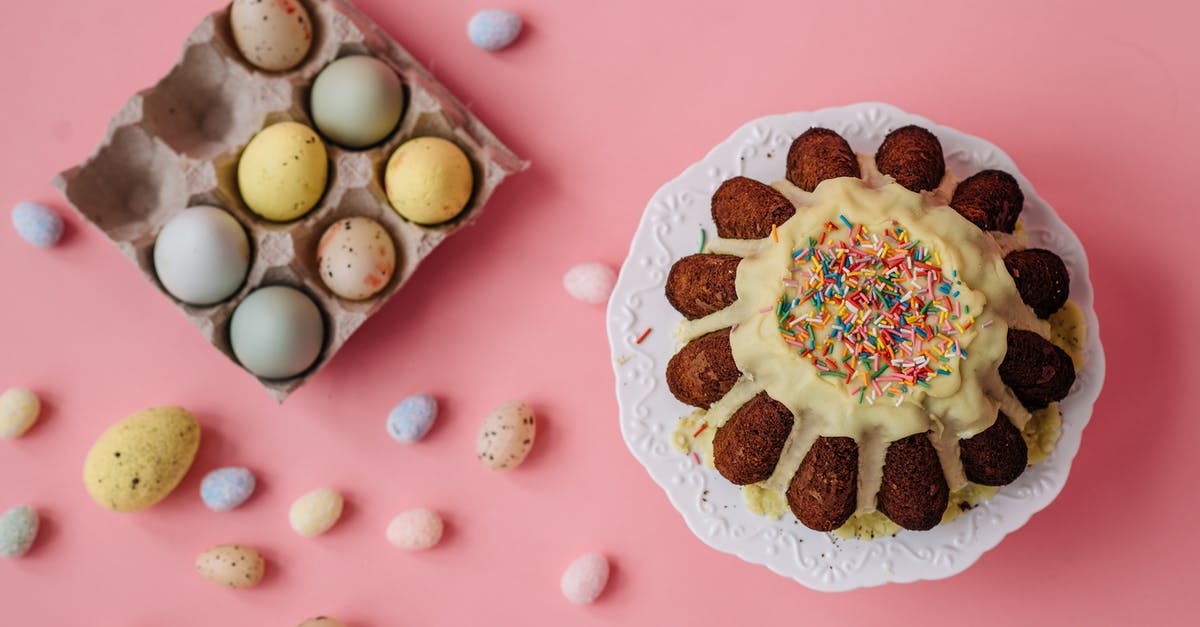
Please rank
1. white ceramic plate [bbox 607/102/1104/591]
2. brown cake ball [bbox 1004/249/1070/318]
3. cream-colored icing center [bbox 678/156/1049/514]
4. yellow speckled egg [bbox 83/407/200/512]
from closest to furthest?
cream-colored icing center [bbox 678/156/1049/514] < brown cake ball [bbox 1004/249/1070/318] < white ceramic plate [bbox 607/102/1104/591] < yellow speckled egg [bbox 83/407/200/512]

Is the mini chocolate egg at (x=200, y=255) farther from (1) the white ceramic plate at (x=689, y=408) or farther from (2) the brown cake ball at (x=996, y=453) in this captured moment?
(2) the brown cake ball at (x=996, y=453)

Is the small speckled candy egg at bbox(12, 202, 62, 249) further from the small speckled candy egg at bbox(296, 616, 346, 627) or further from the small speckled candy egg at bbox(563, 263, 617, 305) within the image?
the small speckled candy egg at bbox(563, 263, 617, 305)

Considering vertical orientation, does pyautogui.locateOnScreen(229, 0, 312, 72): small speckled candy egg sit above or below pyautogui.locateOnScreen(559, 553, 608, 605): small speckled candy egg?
above

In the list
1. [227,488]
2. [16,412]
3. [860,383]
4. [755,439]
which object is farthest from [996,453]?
[16,412]

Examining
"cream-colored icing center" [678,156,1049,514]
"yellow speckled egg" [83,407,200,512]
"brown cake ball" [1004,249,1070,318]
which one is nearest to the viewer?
"cream-colored icing center" [678,156,1049,514]

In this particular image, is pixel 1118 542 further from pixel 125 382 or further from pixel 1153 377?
pixel 125 382

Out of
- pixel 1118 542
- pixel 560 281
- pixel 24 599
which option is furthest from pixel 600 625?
pixel 24 599

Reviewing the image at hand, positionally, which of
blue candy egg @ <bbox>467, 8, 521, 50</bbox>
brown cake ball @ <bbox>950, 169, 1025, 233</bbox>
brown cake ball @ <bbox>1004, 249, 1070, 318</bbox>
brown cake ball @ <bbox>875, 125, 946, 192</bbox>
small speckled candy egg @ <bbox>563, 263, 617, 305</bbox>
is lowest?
brown cake ball @ <bbox>1004, 249, 1070, 318</bbox>

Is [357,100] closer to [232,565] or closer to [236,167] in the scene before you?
[236,167]

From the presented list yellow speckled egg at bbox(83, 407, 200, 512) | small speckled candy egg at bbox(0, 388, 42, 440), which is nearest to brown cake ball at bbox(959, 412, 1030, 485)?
yellow speckled egg at bbox(83, 407, 200, 512)

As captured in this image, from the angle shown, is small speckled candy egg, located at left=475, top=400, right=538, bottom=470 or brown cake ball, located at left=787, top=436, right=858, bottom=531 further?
small speckled candy egg, located at left=475, top=400, right=538, bottom=470
